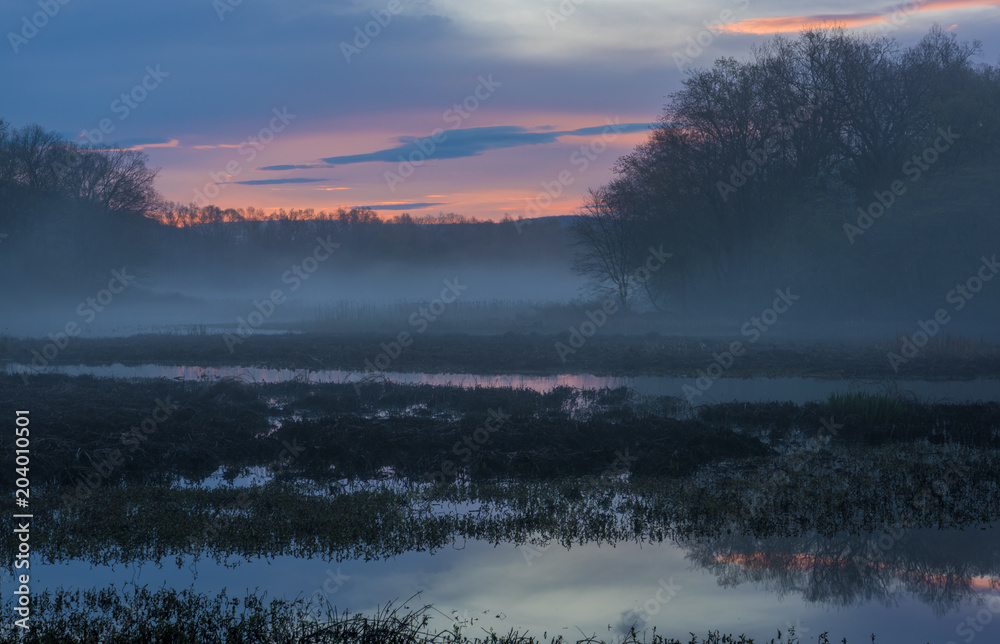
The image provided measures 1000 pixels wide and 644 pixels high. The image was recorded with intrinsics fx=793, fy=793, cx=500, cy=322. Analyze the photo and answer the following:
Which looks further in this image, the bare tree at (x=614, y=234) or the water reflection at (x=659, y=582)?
the bare tree at (x=614, y=234)

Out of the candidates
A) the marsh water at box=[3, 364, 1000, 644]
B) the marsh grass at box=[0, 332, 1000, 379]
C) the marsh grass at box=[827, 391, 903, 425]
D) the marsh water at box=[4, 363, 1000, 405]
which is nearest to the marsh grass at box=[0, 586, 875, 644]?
the marsh water at box=[3, 364, 1000, 644]

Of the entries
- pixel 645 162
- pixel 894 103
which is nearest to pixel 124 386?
pixel 645 162

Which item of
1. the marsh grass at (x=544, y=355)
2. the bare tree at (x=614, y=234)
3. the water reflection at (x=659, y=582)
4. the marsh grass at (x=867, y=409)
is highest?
the bare tree at (x=614, y=234)

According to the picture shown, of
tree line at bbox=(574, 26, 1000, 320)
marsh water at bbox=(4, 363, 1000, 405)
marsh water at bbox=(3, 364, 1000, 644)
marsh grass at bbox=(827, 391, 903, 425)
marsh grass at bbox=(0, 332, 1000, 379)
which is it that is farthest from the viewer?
tree line at bbox=(574, 26, 1000, 320)

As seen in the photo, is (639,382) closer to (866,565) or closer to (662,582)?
(866,565)

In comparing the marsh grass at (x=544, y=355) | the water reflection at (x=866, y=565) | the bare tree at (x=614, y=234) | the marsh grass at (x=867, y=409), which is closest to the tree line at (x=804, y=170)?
the bare tree at (x=614, y=234)

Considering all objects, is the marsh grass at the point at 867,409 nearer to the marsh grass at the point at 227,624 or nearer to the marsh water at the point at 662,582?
the marsh water at the point at 662,582

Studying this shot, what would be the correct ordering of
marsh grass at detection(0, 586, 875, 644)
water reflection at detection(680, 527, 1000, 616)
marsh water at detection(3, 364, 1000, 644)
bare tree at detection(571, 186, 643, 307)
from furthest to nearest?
bare tree at detection(571, 186, 643, 307)
water reflection at detection(680, 527, 1000, 616)
marsh water at detection(3, 364, 1000, 644)
marsh grass at detection(0, 586, 875, 644)

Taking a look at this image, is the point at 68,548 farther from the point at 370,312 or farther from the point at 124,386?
the point at 370,312

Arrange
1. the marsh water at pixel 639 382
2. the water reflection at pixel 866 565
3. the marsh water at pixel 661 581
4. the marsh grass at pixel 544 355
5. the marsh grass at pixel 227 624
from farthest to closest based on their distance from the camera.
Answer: the marsh grass at pixel 544 355 < the marsh water at pixel 639 382 < the water reflection at pixel 866 565 < the marsh water at pixel 661 581 < the marsh grass at pixel 227 624

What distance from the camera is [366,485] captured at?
39.3ft

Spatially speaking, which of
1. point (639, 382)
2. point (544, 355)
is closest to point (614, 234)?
point (544, 355)

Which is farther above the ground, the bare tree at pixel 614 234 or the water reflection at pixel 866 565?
the bare tree at pixel 614 234

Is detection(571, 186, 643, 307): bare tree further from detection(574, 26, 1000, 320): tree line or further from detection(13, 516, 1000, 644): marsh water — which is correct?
detection(13, 516, 1000, 644): marsh water
